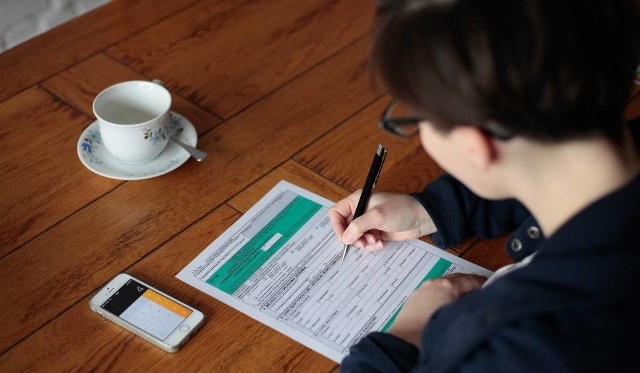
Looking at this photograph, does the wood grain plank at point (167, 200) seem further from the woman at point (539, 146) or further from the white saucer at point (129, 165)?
the woman at point (539, 146)

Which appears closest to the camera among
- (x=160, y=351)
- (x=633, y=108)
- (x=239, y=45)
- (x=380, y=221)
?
(x=160, y=351)

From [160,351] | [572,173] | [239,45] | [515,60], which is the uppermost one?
[515,60]

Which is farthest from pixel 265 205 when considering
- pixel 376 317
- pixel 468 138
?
pixel 468 138

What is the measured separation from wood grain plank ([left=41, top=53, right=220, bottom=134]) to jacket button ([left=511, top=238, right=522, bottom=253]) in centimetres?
48

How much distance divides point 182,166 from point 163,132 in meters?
0.06

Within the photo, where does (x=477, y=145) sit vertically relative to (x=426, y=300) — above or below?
above

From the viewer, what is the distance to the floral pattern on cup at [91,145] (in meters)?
1.07

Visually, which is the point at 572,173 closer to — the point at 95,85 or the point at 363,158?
the point at 363,158

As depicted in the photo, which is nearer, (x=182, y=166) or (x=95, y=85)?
(x=182, y=166)

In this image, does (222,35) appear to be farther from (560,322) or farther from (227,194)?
(560,322)

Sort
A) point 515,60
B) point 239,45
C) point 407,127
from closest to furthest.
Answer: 1. point 515,60
2. point 407,127
3. point 239,45

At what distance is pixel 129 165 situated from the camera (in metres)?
1.07

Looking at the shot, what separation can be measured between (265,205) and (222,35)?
0.43 meters

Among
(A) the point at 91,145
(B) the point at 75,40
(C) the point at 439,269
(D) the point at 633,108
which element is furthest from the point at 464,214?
(B) the point at 75,40
